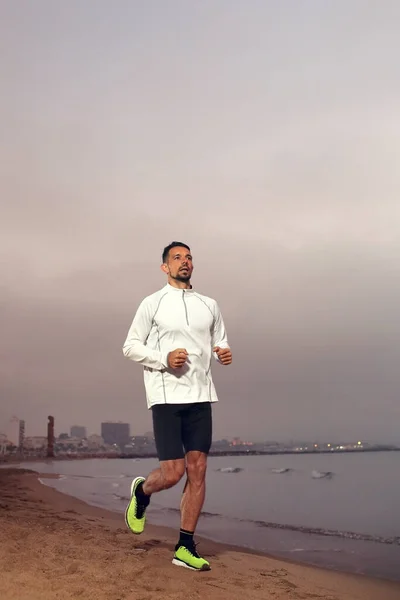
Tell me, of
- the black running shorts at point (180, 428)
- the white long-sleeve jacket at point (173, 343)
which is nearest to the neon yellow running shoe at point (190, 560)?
the black running shorts at point (180, 428)

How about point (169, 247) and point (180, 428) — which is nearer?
point (180, 428)

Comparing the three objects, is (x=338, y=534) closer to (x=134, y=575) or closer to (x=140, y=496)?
(x=140, y=496)

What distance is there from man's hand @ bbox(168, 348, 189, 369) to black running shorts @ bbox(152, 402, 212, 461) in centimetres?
37

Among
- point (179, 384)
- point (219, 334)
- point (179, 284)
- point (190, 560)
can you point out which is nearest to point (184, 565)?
point (190, 560)

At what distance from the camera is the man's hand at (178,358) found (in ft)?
12.4

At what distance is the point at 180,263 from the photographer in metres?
4.25

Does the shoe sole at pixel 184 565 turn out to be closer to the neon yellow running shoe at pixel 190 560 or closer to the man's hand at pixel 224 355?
the neon yellow running shoe at pixel 190 560

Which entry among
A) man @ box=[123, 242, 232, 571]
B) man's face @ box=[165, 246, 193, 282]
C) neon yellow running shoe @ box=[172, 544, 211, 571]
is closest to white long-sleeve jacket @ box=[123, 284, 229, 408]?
man @ box=[123, 242, 232, 571]

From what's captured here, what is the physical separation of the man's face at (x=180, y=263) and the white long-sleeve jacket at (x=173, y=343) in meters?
0.11

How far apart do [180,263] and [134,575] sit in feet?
7.18

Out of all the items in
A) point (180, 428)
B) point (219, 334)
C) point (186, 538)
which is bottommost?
point (186, 538)

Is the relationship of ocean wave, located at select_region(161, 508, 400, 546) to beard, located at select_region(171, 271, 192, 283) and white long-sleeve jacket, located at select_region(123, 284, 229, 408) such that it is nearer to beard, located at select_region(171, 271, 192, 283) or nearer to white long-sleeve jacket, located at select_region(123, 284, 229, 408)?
white long-sleeve jacket, located at select_region(123, 284, 229, 408)

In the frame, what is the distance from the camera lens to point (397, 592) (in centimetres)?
466

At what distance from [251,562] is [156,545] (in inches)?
40.5
